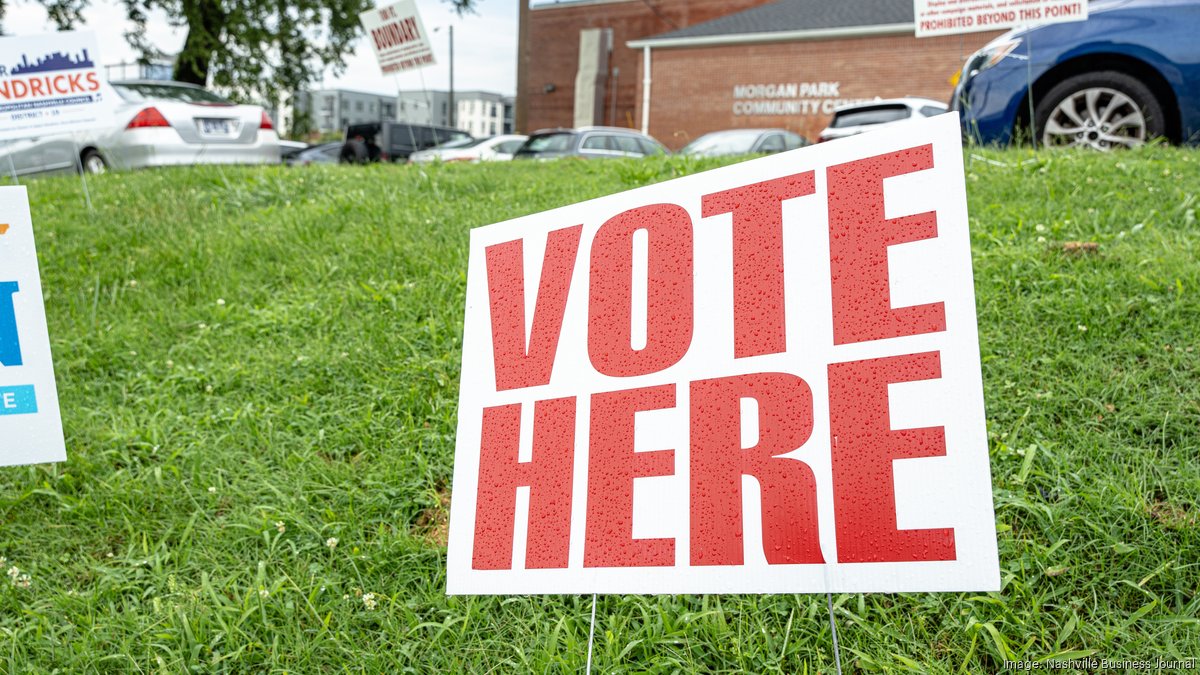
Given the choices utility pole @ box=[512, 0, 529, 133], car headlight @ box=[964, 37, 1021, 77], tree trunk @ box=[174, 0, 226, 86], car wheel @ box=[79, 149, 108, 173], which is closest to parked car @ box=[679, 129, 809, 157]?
car headlight @ box=[964, 37, 1021, 77]

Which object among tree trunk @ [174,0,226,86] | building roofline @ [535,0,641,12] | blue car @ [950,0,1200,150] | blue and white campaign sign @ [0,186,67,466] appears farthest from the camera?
building roofline @ [535,0,641,12]

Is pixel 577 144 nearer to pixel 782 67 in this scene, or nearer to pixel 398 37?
pixel 398 37

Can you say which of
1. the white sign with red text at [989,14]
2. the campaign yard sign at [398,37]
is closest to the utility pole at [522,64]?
the campaign yard sign at [398,37]

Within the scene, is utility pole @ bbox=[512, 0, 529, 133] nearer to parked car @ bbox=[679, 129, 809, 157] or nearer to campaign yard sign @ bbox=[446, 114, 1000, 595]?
parked car @ bbox=[679, 129, 809, 157]

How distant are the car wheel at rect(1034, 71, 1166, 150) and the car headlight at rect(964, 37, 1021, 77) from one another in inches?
15.7

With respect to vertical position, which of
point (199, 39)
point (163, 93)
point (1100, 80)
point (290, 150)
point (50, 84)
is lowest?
point (1100, 80)

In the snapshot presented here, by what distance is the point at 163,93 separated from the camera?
1006 centimetres

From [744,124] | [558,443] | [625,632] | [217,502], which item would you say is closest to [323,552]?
[217,502]

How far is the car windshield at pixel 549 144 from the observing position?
1352 centimetres

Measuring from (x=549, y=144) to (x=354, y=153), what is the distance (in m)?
3.72

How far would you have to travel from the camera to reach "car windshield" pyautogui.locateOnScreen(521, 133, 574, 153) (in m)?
13.5

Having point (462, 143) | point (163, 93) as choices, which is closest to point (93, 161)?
point (163, 93)

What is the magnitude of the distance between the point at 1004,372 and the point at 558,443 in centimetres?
182

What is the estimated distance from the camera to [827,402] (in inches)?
58.3
